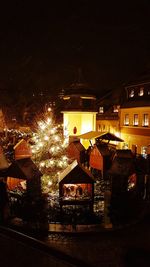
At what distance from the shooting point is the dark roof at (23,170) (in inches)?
459

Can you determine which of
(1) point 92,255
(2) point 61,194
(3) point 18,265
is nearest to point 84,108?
(2) point 61,194

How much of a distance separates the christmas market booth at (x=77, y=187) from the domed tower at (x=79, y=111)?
15834 millimetres

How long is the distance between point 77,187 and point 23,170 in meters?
2.49

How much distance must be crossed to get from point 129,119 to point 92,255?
25.6 meters

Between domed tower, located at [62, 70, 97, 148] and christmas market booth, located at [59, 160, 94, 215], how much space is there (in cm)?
1583

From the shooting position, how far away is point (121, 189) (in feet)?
36.6

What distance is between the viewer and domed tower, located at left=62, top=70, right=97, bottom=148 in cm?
2781

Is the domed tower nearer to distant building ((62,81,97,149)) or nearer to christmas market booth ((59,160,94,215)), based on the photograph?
distant building ((62,81,97,149))

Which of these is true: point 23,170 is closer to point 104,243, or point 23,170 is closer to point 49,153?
point 104,243

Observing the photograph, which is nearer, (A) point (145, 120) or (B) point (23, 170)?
(B) point (23, 170)

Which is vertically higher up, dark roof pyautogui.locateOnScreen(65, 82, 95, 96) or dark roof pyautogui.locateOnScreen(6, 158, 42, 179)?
dark roof pyautogui.locateOnScreen(65, 82, 95, 96)

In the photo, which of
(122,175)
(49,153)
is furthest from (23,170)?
(49,153)

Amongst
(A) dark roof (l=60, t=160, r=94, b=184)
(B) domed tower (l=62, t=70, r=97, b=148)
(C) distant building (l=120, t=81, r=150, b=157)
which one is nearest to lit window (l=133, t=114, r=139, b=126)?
(C) distant building (l=120, t=81, r=150, b=157)

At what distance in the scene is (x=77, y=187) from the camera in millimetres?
11555
